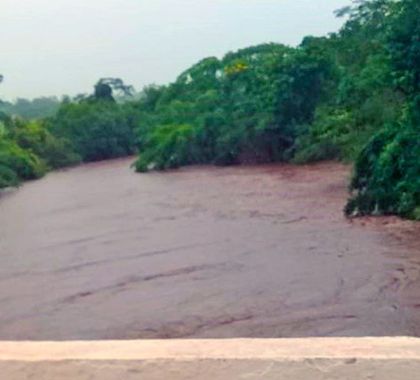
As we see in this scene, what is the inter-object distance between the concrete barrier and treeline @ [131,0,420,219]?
39.0ft

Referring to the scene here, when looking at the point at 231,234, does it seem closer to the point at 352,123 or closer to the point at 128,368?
the point at 352,123

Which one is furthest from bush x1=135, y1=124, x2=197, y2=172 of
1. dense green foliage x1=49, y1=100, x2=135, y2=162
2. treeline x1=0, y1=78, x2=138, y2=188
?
dense green foliage x1=49, y1=100, x2=135, y2=162

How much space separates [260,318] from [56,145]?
111ft

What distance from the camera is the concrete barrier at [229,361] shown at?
1.92 metres

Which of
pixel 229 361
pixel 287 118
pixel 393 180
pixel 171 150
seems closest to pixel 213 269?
pixel 393 180

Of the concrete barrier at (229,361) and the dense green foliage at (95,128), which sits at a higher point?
the concrete barrier at (229,361)

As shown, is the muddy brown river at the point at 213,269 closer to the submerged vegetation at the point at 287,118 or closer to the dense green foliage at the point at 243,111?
the submerged vegetation at the point at 287,118

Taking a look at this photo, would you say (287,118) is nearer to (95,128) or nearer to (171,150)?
(171,150)

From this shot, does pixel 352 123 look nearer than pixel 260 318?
No

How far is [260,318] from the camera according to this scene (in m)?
8.55

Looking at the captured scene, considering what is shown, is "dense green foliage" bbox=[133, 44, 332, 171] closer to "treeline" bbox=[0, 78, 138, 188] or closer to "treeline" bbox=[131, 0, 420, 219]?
"treeline" bbox=[131, 0, 420, 219]

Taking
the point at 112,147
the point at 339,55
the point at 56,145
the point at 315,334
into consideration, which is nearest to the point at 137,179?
the point at 339,55

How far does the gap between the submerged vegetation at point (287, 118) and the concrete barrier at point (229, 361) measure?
1207 centimetres

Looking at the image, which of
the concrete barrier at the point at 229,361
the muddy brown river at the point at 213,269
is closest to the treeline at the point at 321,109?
the muddy brown river at the point at 213,269
